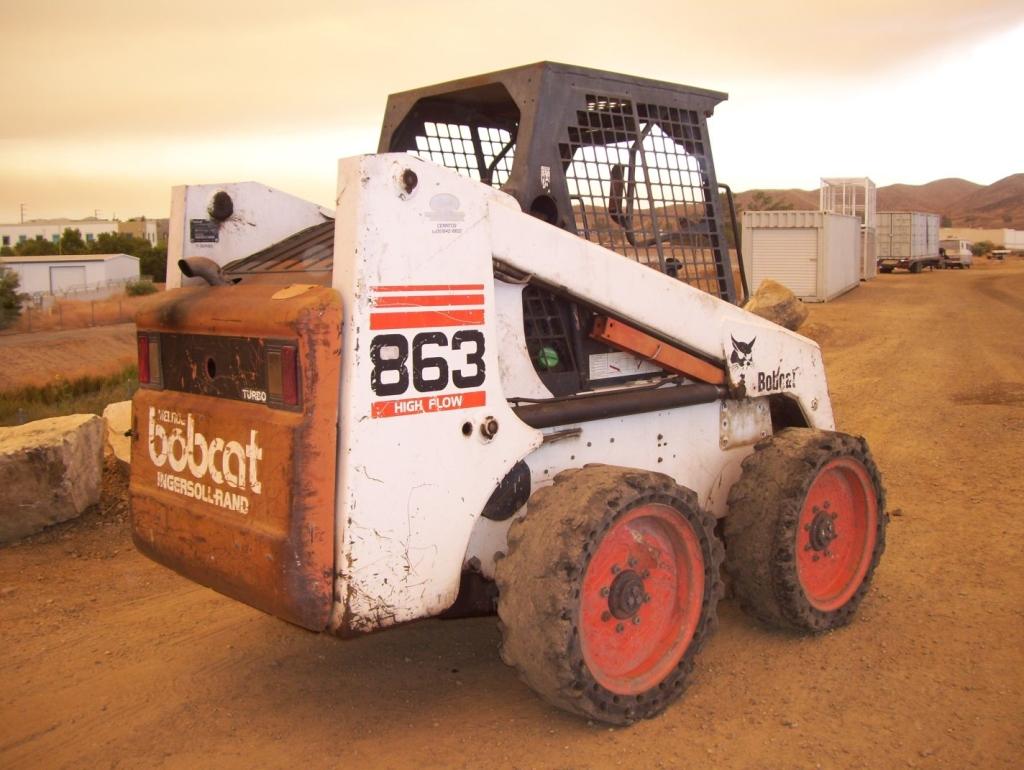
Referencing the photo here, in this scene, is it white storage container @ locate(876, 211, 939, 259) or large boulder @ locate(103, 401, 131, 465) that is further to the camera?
white storage container @ locate(876, 211, 939, 259)

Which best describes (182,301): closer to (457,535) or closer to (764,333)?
(457,535)

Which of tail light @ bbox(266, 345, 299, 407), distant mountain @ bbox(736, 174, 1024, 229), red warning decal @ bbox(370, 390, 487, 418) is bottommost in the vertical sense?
red warning decal @ bbox(370, 390, 487, 418)

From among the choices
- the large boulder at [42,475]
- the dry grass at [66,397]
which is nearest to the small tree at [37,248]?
the dry grass at [66,397]

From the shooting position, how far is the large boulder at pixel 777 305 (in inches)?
698

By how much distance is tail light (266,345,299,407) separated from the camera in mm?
3518

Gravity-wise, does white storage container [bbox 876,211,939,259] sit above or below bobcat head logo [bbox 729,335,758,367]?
above

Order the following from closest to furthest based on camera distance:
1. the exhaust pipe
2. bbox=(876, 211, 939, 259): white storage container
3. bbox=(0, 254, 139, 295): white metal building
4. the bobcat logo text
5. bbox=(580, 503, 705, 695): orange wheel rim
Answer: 1. the bobcat logo text
2. bbox=(580, 503, 705, 695): orange wheel rim
3. the exhaust pipe
4. bbox=(0, 254, 139, 295): white metal building
5. bbox=(876, 211, 939, 259): white storage container

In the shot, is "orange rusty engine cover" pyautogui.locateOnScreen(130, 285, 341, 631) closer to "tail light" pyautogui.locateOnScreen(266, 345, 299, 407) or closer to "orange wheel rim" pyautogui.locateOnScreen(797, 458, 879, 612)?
"tail light" pyautogui.locateOnScreen(266, 345, 299, 407)

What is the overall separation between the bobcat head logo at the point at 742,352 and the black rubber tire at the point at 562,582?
1.21m

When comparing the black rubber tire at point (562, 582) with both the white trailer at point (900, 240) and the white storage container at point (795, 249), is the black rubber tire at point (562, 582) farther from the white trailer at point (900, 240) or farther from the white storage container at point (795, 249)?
the white trailer at point (900, 240)

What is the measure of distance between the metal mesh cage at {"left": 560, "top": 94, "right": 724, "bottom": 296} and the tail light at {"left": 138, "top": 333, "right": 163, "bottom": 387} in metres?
1.95

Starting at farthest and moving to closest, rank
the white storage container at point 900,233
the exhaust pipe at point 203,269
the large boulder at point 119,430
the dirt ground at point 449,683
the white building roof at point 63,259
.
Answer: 1. the white storage container at point 900,233
2. the white building roof at point 63,259
3. the large boulder at point 119,430
4. the exhaust pipe at point 203,269
5. the dirt ground at point 449,683

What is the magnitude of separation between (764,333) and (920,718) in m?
1.97

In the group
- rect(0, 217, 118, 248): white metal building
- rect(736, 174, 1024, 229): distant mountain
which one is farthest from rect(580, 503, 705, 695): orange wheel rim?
rect(736, 174, 1024, 229): distant mountain
